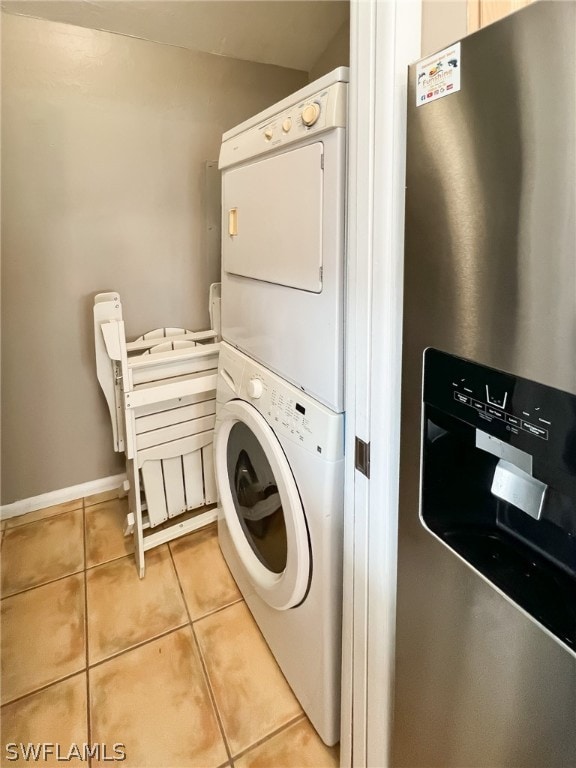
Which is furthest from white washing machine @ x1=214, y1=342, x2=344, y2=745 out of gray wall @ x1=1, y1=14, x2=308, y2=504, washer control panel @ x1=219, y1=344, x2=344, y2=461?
gray wall @ x1=1, y1=14, x2=308, y2=504

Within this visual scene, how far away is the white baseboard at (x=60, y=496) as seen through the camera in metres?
2.08

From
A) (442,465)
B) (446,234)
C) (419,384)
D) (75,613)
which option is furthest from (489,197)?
(75,613)

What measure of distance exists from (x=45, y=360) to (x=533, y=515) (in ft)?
6.53

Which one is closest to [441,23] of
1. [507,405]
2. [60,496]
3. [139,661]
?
[507,405]

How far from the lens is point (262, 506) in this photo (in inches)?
54.0

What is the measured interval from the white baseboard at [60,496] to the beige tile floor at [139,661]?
14cm

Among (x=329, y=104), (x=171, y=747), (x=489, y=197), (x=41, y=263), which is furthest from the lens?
(x=41, y=263)

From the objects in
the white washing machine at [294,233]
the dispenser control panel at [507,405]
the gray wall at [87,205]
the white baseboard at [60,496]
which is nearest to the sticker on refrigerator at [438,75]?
the white washing machine at [294,233]

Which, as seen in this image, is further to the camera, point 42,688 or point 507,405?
point 42,688

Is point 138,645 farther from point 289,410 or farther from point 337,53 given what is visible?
point 337,53

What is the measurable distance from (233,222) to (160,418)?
0.79m

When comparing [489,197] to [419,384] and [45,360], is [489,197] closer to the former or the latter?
[419,384]

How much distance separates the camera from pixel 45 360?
1996mm

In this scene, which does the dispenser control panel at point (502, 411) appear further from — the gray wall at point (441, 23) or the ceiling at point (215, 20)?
the ceiling at point (215, 20)
